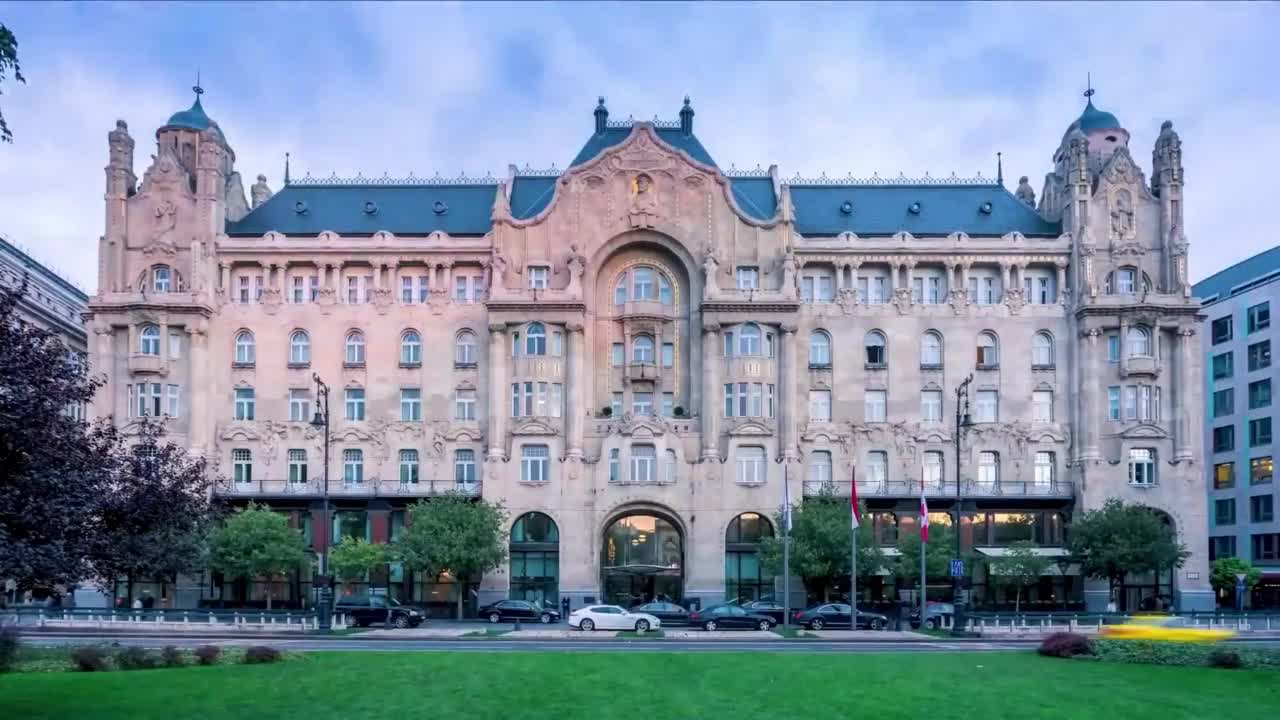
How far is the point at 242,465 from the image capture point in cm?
8319

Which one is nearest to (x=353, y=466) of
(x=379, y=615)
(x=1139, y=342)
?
(x=379, y=615)

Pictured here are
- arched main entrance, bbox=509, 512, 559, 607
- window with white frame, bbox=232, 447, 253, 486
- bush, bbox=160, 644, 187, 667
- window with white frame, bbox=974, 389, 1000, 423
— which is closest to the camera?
bush, bbox=160, 644, 187, 667

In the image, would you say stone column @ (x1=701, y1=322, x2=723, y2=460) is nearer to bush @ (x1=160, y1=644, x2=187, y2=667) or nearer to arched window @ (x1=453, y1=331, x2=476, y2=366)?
arched window @ (x1=453, y1=331, x2=476, y2=366)

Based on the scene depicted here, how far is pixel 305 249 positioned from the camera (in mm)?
83938

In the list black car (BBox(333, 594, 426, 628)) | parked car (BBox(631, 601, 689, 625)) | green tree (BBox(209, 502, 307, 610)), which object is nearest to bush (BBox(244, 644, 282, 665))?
black car (BBox(333, 594, 426, 628))

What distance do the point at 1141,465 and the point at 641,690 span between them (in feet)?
200

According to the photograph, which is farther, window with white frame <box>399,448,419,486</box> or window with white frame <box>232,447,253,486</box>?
window with white frame <box>399,448,419,486</box>

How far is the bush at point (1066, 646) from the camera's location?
3897cm

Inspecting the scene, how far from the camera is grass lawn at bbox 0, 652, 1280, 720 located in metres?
25.7

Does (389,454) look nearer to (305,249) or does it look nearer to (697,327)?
(305,249)

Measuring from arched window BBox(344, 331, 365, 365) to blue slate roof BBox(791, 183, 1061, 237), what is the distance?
99.4ft

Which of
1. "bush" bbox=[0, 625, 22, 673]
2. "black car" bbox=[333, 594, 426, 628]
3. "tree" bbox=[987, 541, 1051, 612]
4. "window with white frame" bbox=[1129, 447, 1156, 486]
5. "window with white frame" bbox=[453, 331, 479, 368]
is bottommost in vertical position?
"black car" bbox=[333, 594, 426, 628]

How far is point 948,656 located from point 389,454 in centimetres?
5001

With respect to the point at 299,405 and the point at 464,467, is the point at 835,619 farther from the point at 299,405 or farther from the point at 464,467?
the point at 299,405
